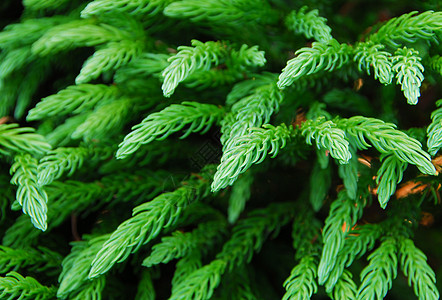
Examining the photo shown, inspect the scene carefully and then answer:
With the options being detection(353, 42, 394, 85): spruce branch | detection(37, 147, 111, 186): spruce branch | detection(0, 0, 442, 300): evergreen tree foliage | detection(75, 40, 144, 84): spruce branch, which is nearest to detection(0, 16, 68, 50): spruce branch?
detection(0, 0, 442, 300): evergreen tree foliage

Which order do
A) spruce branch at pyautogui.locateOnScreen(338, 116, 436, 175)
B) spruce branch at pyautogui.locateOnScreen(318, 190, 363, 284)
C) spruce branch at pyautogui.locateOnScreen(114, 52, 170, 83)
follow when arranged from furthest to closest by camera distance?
spruce branch at pyautogui.locateOnScreen(114, 52, 170, 83) → spruce branch at pyautogui.locateOnScreen(318, 190, 363, 284) → spruce branch at pyautogui.locateOnScreen(338, 116, 436, 175)

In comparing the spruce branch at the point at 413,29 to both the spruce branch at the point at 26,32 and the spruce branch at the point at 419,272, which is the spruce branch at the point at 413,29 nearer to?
the spruce branch at the point at 419,272

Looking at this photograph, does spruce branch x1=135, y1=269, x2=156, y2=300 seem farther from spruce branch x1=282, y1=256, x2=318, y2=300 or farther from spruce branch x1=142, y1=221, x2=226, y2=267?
spruce branch x1=282, y1=256, x2=318, y2=300

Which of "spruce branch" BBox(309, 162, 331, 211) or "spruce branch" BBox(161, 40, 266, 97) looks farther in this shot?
"spruce branch" BBox(309, 162, 331, 211)

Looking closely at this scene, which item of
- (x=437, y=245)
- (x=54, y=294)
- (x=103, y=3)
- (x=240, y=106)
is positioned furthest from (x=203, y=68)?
(x=437, y=245)

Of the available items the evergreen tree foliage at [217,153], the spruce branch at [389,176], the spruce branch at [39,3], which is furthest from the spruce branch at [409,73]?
the spruce branch at [39,3]

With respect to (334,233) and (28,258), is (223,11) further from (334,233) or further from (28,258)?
(28,258)

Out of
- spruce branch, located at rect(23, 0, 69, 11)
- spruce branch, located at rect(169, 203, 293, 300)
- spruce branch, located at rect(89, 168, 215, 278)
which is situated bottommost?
spruce branch, located at rect(169, 203, 293, 300)

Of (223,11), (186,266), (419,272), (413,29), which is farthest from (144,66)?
(419,272)
